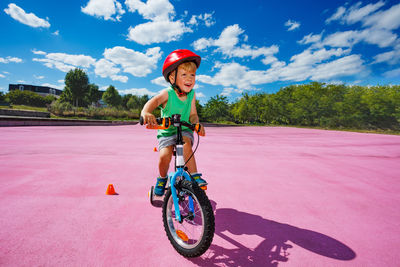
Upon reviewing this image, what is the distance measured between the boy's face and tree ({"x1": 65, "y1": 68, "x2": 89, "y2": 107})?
56663 millimetres

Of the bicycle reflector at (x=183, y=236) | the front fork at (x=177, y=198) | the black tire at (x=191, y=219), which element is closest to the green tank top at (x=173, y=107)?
the front fork at (x=177, y=198)

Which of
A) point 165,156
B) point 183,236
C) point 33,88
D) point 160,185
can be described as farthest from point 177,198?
point 33,88

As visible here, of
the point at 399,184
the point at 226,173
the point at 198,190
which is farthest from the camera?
the point at 226,173

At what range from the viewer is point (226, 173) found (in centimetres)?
443

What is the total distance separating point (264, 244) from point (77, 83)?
58840 mm

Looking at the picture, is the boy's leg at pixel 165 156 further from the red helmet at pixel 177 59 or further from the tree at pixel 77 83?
the tree at pixel 77 83

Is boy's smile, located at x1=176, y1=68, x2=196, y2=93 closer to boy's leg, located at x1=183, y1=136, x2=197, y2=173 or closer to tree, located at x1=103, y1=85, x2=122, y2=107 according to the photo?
boy's leg, located at x1=183, y1=136, x2=197, y2=173

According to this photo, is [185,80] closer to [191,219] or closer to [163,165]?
[163,165]

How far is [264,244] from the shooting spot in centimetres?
195

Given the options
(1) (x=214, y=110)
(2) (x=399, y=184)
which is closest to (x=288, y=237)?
(2) (x=399, y=184)

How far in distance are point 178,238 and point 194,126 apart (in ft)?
3.78

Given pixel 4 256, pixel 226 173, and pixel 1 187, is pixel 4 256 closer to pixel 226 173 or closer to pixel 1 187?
pixel 1 187

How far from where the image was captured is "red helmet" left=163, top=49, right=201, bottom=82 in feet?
7.00

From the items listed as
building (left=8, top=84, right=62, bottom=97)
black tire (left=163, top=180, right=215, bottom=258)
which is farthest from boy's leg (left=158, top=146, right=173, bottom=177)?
building (left=8, top=84, right=62, bottom=97)
